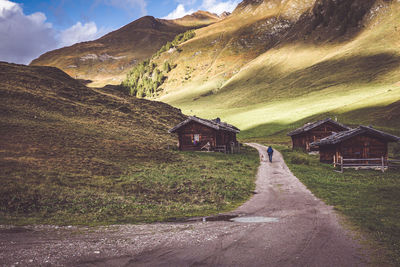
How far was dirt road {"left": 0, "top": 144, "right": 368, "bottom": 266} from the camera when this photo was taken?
7.64m

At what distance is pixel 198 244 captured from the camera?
894 centimetres

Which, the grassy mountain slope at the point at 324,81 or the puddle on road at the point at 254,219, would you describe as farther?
the grassy mountain slope at the point at 324,81

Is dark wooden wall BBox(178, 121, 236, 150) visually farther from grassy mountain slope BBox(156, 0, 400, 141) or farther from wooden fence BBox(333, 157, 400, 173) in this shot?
grassy mountain slope BBox(156, 0, 400, 141)

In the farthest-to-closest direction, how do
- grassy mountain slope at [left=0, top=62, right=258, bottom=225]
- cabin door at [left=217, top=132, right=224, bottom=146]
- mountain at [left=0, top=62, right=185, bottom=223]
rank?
cabin door at [left=217, top=132, right=224, bottom=146] → mountain at [left=0, top=62, right=185, bottom=223] → grassy mountain slope at [left=0, top=62, right=258, bottom=225]

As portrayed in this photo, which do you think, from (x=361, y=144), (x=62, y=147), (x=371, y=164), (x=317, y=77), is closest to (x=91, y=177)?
(x=62, y=147)

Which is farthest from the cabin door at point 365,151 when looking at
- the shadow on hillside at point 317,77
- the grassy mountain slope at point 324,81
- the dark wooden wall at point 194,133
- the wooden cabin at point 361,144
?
the shadow on hillside at point 317,77

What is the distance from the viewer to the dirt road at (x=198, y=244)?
25.1 feet

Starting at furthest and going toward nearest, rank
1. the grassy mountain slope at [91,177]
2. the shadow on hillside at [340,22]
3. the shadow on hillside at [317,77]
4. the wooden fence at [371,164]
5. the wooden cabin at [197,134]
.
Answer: the shadow on hillside at [340,22], the shadow on hillside at [317,77], the wooden cabin at [197,134], the wooden fence at [371,164], the grassy mountain slope at [91,177]

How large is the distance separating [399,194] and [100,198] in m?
18.8

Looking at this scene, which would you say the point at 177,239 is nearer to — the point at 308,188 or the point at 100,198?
the point at 100,198

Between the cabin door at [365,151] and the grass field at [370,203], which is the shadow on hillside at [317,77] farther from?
the grass field at [370,203]

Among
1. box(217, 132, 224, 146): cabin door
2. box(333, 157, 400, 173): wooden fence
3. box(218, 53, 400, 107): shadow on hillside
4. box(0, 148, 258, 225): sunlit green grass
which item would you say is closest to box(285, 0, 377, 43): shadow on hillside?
box(218, 53, 400, 107): shadow on hillside

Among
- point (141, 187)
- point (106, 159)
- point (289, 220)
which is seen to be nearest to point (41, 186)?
point (141, 187)

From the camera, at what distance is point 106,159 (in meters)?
30.5
